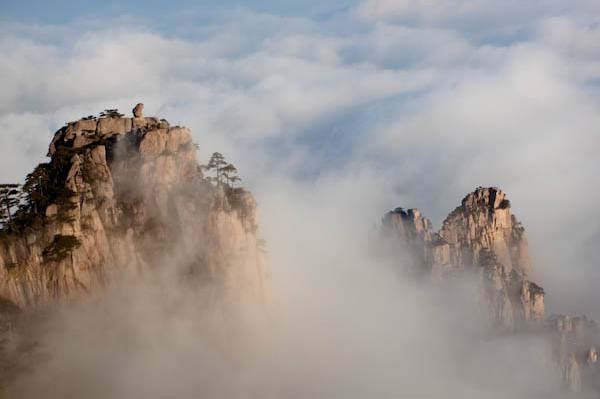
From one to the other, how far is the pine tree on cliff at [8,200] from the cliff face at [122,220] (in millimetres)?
1859

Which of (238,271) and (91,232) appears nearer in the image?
(91,232)

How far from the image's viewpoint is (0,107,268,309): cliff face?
10450cm

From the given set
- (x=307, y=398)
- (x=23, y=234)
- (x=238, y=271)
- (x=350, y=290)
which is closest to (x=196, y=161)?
(x=238, y=271)

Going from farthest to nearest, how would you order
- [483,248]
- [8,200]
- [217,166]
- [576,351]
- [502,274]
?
[483,248]
[502,274]
[576,351]
[217,166]
[8,200]

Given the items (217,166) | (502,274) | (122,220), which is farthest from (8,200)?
(502,274)

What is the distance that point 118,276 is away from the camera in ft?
360

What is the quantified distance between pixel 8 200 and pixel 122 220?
1730 centimetres

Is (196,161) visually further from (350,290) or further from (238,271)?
(350,290)

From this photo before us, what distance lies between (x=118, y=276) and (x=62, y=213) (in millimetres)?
12901

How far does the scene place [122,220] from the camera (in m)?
111

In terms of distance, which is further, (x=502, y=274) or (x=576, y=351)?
(x=502, y=274)

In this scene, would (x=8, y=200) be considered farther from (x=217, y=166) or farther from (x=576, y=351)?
(x=576, y=351)

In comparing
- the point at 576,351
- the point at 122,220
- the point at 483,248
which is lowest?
the point at 576,351

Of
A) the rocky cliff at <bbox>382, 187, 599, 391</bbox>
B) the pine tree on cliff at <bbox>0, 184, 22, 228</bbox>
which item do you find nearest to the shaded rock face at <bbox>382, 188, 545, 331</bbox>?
the rocky cliff at <bbox>382, 187, 599, 391</bbox>
